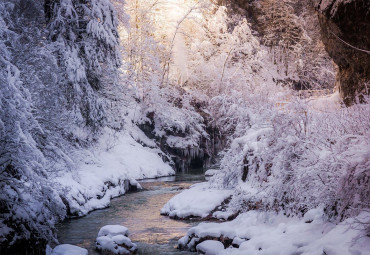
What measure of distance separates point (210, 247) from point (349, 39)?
6.15 metres

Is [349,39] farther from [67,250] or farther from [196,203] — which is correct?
[67,250]

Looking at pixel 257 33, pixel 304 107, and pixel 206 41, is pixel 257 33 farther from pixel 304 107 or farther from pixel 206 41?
pixel 304 107

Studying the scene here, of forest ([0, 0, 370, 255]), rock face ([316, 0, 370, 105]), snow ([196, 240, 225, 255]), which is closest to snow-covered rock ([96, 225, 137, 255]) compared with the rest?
forest ([0, 0, 370, 255])

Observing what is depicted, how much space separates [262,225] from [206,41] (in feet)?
70.8

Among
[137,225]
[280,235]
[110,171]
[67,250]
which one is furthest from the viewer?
[110,171]

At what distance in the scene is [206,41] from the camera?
27.6 m

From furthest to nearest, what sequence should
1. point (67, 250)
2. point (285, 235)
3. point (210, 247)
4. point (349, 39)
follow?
point (349, 39) → point (210, 247) → point (67, 250) → point (285, 235)

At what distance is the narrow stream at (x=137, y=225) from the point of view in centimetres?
817

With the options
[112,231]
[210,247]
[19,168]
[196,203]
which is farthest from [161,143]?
[19,168]

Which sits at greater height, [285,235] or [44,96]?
A: [44,96]

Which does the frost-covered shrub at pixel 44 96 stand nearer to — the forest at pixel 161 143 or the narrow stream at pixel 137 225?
the forest at pixel 161 143

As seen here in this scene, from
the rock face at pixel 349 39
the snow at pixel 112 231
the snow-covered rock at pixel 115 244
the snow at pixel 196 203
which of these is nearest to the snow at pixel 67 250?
the snow-covered rock at pixel 115 244

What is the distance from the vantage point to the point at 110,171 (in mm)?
15453

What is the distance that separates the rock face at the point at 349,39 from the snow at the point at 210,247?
4.31m
